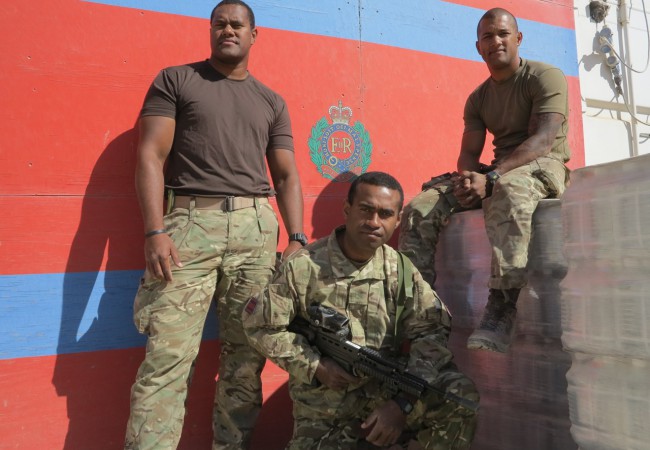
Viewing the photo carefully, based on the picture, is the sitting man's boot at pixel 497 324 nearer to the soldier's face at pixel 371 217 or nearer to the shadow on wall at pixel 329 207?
the soldier's face at pixel 371 217

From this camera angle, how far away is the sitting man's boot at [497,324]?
2.28 meters

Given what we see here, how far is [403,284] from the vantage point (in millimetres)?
2338

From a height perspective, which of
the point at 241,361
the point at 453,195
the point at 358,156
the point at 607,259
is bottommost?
the point at 241,361

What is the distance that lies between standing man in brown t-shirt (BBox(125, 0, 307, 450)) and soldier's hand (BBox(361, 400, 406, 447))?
2.26 ft

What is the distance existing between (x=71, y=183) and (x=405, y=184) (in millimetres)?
1943

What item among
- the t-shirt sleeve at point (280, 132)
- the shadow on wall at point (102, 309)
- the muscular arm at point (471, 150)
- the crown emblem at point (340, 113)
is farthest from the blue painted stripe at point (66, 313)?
the muscular arm at point (471, 150)

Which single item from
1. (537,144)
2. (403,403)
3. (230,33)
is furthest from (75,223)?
(537,144)

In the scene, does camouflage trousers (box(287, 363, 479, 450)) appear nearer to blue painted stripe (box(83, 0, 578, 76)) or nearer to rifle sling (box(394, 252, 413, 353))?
rifle sling (box(394, 252, 413, 353))

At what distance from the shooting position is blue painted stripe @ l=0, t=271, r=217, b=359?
2.53 metres

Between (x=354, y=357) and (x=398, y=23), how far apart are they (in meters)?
2.42

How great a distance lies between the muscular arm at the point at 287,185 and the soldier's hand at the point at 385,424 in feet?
3.34

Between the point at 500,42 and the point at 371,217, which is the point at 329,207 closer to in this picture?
the point at 371,217

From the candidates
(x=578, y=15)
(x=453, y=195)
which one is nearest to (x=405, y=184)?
(x=453, y=195)

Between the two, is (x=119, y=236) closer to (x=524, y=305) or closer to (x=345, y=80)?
(x=345, y=80)
